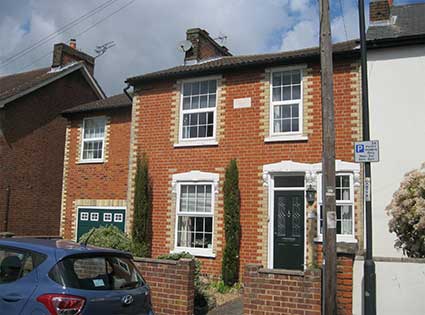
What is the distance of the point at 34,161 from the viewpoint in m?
19.7

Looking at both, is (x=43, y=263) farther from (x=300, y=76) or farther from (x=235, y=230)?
(x=300, y=76)

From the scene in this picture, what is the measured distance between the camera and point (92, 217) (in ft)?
55.3

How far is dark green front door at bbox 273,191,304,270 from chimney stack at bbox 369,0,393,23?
5939 mm

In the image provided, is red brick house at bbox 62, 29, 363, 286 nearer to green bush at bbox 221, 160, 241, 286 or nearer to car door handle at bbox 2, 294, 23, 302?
green bush at bbox 221, 160, 241, 286

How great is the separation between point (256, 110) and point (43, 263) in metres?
9.15

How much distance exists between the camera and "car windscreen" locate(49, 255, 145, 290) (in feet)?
17.0

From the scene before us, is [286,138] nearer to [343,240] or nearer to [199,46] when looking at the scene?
[343,240]

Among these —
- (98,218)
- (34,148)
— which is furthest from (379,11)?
(34,148)

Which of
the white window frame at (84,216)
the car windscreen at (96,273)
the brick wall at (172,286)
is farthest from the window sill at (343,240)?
the white window frame at (84,216)

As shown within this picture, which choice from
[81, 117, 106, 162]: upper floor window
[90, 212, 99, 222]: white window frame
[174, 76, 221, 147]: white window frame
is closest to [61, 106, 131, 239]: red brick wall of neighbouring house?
[81, 117, 106, 162]: upper floor window

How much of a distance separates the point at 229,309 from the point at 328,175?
372 cm

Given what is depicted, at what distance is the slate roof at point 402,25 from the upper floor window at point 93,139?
9731 millimetres

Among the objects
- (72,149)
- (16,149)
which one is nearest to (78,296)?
(72,149)

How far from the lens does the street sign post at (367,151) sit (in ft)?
26.4
